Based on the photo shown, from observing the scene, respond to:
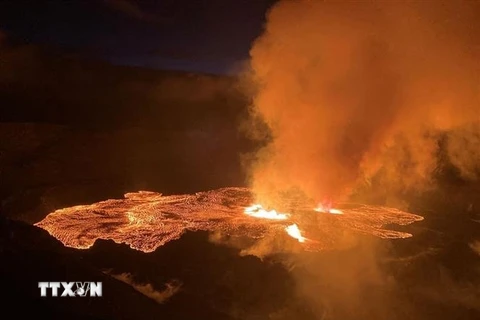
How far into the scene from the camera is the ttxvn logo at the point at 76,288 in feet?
19.2

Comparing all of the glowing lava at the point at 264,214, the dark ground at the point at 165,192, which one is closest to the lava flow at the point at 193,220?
the glowing lava at the point at 264,214

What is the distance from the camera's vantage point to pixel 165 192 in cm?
1491

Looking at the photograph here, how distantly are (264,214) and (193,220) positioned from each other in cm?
210

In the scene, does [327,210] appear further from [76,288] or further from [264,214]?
[76,288]

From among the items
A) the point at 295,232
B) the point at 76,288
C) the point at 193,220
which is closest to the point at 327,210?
the point at 295,232

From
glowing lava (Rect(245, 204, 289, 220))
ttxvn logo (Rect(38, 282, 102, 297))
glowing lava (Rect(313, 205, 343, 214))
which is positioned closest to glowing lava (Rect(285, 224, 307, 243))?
glowing lava (Rect(245, 204, 289, 220))

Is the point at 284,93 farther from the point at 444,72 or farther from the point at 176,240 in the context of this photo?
the point at 176,240

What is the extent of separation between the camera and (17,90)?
789 inches

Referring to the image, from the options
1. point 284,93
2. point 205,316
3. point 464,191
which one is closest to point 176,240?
point 205,316

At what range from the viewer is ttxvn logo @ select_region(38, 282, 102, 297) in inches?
230

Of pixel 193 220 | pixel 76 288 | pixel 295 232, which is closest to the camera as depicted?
pixel 76 288

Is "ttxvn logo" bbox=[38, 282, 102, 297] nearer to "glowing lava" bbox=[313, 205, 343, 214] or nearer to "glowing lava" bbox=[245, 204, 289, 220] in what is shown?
"glowing lava" bbox=[245, 204, 289, 220]

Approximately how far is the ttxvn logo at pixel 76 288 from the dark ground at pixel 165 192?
0.37 feet

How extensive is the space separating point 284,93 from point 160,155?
22.7ft
